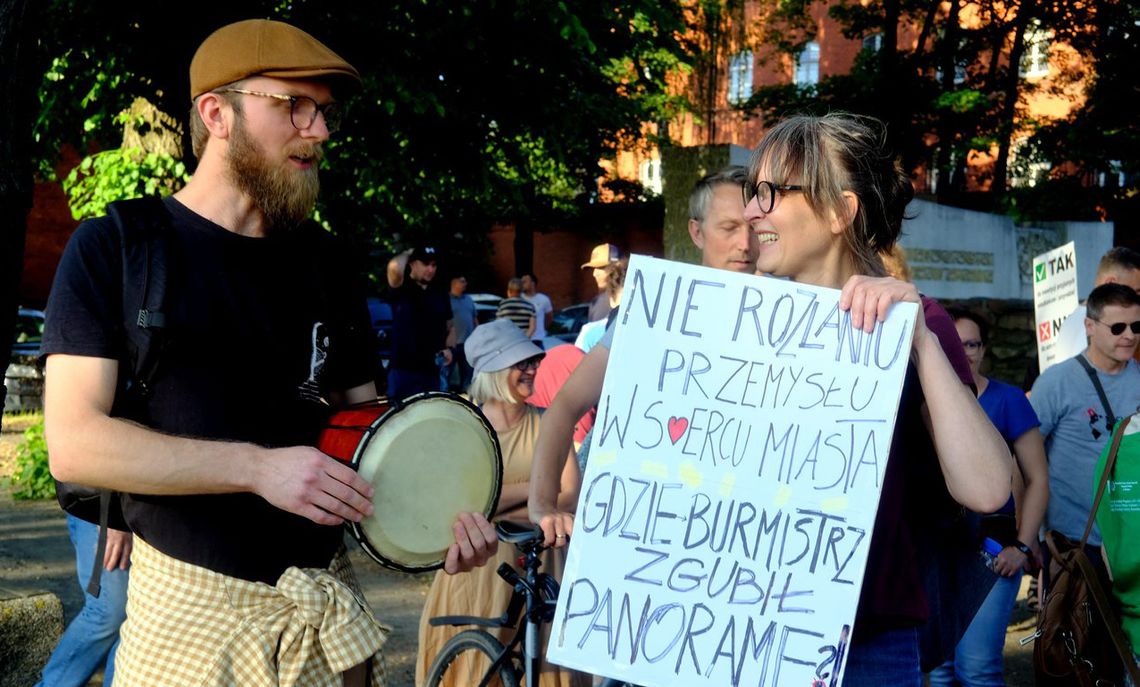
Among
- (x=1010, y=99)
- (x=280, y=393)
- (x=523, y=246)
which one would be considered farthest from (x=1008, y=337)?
(x=523, y=246)

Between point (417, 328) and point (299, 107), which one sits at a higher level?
point (299, 107)

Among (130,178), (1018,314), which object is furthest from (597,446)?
(1018,314)

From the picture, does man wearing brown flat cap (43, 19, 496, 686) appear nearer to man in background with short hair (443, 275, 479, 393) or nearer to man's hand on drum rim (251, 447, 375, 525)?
man's hand on drum rim (251, 447, 375, 525)

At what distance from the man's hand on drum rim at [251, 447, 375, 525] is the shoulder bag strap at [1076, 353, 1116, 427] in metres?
4.49

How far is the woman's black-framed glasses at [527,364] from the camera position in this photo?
5223 mm

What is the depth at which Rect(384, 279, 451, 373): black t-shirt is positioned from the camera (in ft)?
37.0

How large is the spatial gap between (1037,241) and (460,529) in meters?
13.8

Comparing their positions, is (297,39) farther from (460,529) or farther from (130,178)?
(130,178)

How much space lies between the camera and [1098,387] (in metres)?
5.82

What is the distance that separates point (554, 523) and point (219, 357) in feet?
5.14

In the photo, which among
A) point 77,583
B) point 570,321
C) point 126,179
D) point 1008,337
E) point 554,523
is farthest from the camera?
point 570,321

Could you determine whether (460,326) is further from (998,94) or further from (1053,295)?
(998,94)

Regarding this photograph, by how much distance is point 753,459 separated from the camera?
2301 millimetres

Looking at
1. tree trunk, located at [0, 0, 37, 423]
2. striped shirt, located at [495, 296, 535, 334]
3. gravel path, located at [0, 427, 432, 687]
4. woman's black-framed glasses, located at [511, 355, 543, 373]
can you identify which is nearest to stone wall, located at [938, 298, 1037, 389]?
striped shirt, located at [495, 296, 535, 334]
